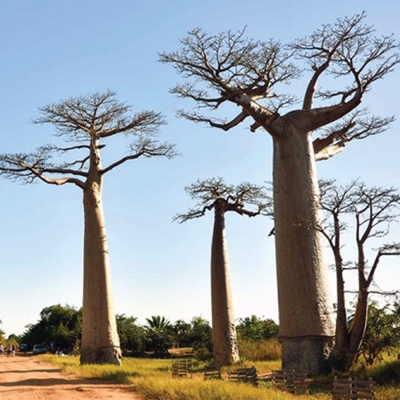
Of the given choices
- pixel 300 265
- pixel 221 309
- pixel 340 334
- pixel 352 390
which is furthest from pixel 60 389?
pixel 221 309

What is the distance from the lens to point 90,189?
16.9m

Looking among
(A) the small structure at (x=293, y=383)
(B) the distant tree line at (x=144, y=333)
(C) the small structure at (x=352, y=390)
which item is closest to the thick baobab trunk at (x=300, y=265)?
(A) the small structure at (x=293, y=383)

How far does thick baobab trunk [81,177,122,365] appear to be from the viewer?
15.7 m

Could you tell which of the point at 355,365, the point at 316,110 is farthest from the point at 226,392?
the point at 316,110

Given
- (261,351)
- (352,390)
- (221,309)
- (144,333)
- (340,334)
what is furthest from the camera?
(144,333)

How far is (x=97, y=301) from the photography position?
1589cm

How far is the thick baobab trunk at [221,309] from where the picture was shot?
15.9m

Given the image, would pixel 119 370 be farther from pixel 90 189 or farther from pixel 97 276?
pixel 90 189

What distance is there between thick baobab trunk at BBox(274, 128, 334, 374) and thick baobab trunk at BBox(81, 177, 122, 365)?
247 inches

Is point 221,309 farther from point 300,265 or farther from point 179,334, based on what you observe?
point 179,334

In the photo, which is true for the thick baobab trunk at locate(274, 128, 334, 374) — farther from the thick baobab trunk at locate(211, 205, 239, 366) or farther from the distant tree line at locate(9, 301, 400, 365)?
the thick baobab trunk at locate(211, 205, 239, 366)

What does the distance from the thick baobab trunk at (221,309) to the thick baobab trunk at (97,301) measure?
8.49 ft

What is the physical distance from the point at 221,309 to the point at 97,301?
322 centimetres

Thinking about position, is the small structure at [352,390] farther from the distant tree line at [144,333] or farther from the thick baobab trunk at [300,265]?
the distant tree line at [144,333]
